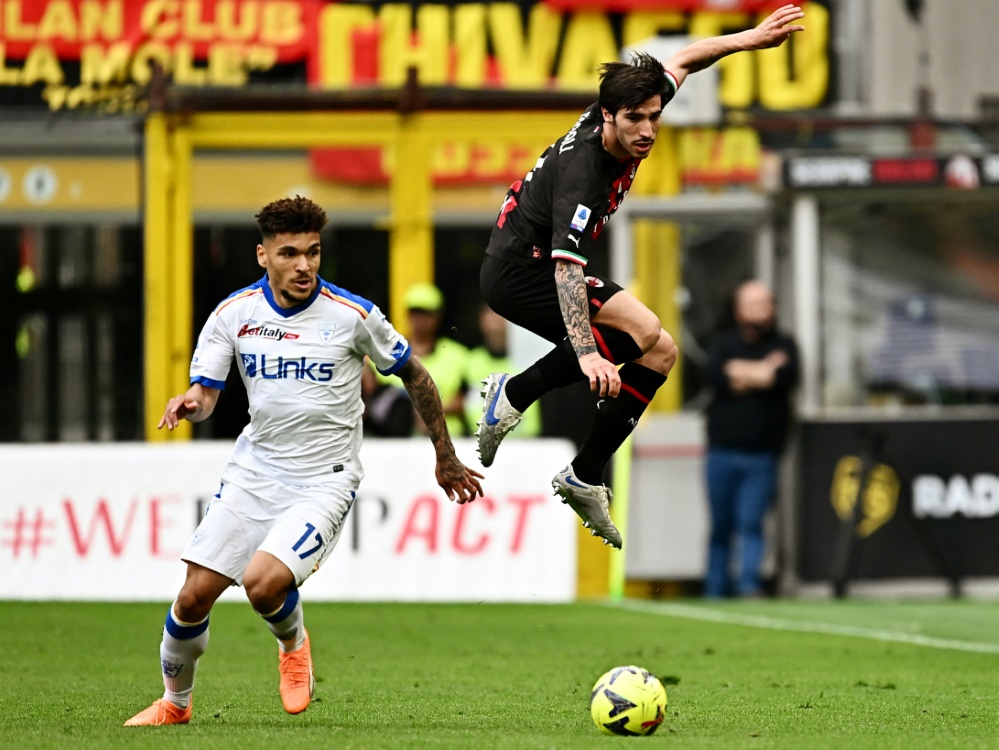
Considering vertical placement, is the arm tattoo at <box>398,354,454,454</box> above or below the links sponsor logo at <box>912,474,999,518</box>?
above

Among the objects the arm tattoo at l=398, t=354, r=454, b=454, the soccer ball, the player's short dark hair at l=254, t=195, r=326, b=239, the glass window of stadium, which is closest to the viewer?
the soccer ball

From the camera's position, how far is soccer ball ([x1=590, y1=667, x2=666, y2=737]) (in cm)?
739

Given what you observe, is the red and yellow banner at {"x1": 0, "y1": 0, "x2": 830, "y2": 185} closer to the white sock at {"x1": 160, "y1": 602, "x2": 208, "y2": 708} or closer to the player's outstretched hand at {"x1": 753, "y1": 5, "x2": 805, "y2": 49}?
the player's outstretched hand at {"x1": 753, "y1": 5, "x2": 805, "y2": 49}

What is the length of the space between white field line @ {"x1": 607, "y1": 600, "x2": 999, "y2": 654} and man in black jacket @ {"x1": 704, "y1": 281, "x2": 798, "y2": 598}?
71cm

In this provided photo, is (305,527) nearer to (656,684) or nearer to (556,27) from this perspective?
(656,684)

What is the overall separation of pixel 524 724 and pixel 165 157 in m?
9.18

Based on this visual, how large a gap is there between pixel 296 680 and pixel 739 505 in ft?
23.8

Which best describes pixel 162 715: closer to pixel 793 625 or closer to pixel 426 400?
pixel 426 400

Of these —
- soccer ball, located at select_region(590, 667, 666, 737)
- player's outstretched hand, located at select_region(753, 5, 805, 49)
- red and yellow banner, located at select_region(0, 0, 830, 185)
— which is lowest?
soccer ball, located at select_region(590, 667, 666, 737)

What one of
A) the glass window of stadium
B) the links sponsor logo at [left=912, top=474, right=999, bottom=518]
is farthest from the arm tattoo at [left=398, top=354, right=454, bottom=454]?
the glass window of stadium

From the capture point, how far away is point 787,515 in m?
15.4

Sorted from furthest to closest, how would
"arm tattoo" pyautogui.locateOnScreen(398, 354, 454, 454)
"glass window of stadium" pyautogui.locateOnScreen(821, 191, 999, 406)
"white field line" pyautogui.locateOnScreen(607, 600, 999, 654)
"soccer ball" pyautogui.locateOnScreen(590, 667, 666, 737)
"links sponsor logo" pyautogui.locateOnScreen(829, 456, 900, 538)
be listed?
"glass window of stadium" pyautogui.locateOnScreen(821, 191, 999, 406) → "links sponsor logo" pyautogui.locateOnScreen(829, 456, 900, 538) → "white field line" pyautogui.locateOnScreen(607, 600, 999, 654) → "arm tattoo" pyautogui.locateOnScreen(398, 354, 454, 454) → "soccer ball" pyautogui.locateOnScreen(590, 667, 666, 737)

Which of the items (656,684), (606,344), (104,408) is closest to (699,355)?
(104,408)

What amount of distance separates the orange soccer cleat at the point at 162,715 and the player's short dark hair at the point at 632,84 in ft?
9.86
